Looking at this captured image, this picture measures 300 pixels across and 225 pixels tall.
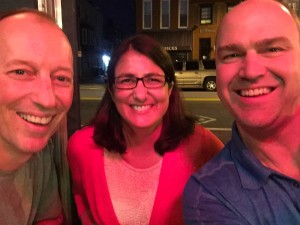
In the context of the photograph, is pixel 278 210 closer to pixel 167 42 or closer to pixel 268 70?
pixel 268 70

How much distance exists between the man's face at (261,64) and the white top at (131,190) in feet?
2.60

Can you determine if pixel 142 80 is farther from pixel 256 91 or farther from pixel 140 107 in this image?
pixel 256 91

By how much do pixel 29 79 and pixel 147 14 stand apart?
21455mm

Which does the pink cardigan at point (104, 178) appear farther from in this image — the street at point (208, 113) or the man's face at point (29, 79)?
the street at point (208, 113)

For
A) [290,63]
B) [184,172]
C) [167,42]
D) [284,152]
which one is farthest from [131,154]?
[167,42]

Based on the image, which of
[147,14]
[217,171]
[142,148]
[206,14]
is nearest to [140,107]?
[142,148]

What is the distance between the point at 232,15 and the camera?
164 centimetres

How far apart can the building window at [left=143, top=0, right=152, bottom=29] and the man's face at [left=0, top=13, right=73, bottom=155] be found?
21134 mm

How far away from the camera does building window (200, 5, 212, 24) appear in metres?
20.9

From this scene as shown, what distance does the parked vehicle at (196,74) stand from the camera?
548 inches

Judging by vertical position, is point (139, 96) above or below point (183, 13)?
below

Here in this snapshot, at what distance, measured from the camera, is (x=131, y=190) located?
216 centimetres

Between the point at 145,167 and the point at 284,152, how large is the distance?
2.94ft

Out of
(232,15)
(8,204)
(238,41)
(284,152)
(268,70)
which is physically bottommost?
(8,204)
